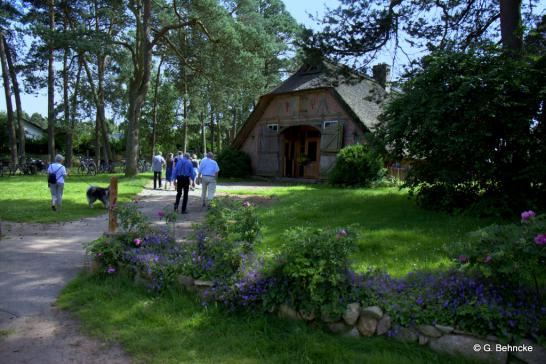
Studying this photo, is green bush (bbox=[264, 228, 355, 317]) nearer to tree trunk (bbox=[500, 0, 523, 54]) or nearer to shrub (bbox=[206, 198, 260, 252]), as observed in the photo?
shrub (bbox=[206, 198, 260, 252])

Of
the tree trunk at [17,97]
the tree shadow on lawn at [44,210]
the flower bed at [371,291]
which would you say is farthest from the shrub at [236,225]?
the tree trunk at [17,97]

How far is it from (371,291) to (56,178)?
939 centimetres

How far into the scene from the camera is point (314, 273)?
3.73 m

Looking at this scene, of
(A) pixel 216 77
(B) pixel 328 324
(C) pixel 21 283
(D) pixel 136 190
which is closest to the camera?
(B) pixel 328 324

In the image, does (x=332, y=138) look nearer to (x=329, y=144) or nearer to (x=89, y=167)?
(x=329, y=144)

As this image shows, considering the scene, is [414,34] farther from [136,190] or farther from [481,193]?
[136,190]

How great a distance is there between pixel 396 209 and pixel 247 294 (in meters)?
6.55

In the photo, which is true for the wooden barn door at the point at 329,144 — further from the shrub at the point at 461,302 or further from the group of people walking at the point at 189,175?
the shrub at the point at 461,302

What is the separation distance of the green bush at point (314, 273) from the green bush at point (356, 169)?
45.3ft

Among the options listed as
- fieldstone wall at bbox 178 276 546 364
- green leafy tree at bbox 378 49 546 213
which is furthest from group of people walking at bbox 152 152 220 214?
fieldstone wall at bbox 178 276 546 364

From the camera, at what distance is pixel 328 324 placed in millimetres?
3805

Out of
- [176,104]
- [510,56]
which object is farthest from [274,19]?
[510,56]

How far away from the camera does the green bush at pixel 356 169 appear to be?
17578mm

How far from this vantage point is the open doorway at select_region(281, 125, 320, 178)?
80.1 feet
